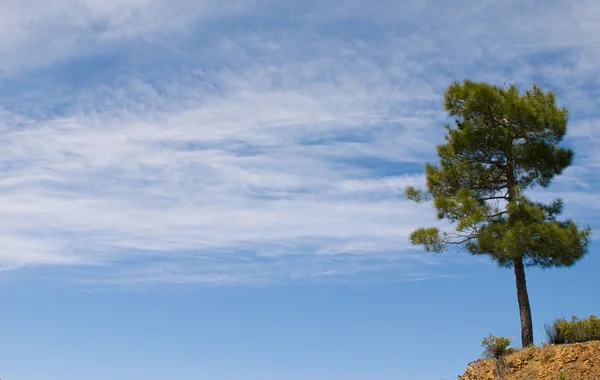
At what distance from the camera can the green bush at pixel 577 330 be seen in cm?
2141

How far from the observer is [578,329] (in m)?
21.5

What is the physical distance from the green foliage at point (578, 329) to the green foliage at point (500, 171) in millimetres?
2943

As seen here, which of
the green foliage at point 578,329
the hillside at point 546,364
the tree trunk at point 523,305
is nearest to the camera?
the hillside at point 546,364

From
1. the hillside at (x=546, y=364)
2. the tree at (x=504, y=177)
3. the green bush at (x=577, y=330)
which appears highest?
the tree at (x=504, y=177)

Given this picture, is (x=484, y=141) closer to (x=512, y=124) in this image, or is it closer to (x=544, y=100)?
(x=512, y=124)

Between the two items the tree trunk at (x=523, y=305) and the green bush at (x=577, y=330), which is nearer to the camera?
the green bush at (x=577, y=330)

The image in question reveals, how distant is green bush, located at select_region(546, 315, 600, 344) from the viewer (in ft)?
70.2

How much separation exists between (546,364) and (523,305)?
3919 mm

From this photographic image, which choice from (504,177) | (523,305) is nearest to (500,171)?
(504,177)

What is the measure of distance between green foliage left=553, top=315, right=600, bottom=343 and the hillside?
0.96 metres

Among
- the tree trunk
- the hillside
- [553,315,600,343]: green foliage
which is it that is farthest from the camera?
the tree trunk

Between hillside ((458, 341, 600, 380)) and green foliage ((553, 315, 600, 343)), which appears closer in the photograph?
hillside ((458, 341, 600, 380))


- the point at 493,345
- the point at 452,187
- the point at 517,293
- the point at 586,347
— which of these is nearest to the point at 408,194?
the point at 452,187

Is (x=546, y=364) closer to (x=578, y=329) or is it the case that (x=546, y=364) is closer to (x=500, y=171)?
(x=578, y=329)
